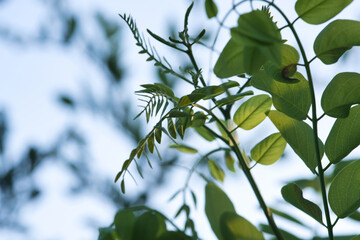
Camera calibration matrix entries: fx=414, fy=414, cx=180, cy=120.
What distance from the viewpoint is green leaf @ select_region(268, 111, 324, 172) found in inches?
9.8

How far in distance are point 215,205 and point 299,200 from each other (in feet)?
0.23

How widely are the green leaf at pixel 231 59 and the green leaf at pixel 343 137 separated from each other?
0.08m

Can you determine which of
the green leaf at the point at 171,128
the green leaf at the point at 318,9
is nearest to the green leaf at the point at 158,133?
the green leaf at the point at 171,128

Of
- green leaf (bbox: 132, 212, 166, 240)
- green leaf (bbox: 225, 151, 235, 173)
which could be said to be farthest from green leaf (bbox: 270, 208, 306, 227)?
green leaf (bbox: 132, 212, 166, 240)

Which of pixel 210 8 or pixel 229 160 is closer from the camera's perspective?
pixel 210 8

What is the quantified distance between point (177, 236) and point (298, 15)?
15cm

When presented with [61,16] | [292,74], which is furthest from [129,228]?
[61,16]

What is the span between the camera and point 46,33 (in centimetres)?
130

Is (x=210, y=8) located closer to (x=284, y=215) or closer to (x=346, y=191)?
(x=346, y=191)

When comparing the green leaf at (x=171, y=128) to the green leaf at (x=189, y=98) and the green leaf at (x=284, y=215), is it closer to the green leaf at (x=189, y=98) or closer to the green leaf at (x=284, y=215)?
the green leaf at (x=189, y=98)

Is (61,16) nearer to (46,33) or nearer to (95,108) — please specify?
(46,33)

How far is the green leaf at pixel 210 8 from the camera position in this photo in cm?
21

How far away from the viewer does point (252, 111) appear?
282 millimetres

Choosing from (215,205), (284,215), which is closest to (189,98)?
(215,205)
